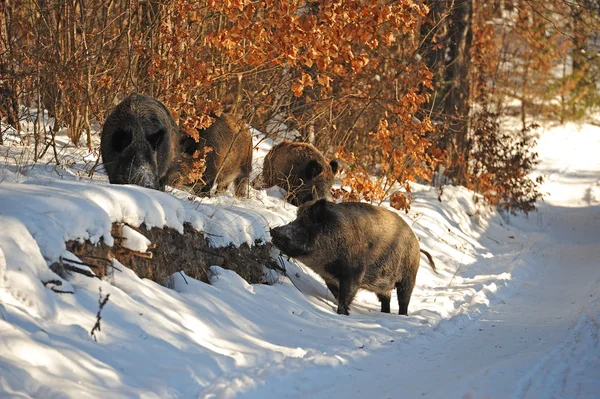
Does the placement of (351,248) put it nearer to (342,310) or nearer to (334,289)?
(334,289)

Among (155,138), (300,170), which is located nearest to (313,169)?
(300,170)

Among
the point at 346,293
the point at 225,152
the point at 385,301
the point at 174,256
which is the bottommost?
the point at 385,301

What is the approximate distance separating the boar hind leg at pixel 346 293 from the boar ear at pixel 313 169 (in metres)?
4.58

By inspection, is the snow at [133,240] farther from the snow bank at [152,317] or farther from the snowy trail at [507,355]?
the snowy trail at [507,355]

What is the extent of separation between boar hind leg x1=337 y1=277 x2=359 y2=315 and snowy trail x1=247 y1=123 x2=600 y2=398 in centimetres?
104

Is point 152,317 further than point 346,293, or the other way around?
point 346,293

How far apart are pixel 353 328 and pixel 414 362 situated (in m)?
1.14

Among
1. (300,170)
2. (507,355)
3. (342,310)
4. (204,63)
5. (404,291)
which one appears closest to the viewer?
(507,355)

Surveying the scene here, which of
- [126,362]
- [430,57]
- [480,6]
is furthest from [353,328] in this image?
[480,6]

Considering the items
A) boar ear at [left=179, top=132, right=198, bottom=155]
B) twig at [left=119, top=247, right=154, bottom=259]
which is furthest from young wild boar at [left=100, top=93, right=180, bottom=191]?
twig at [left=119, top=247, right=154, bottom=259]

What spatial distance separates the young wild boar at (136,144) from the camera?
8.12 m

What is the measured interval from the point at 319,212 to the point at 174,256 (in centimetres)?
228

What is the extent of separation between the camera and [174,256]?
6.64 meters

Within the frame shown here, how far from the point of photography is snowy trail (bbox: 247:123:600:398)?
5.17 m
